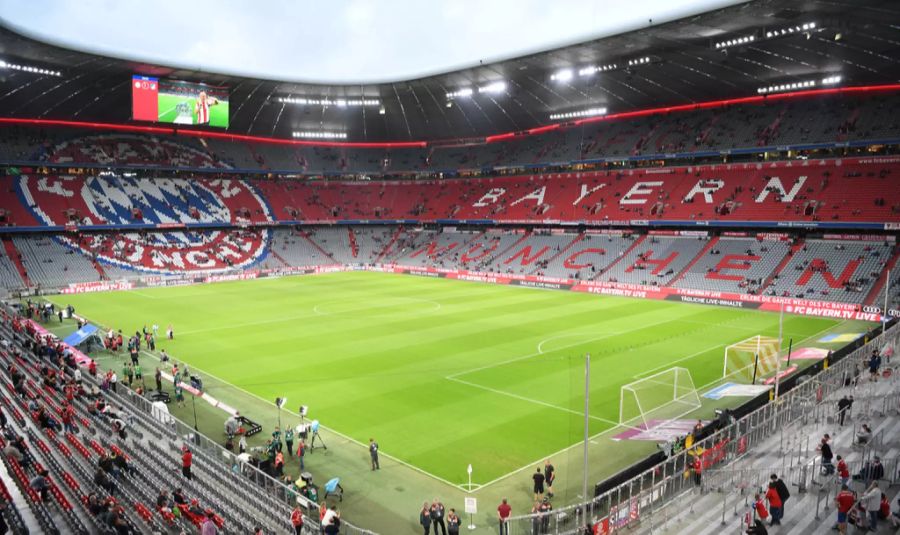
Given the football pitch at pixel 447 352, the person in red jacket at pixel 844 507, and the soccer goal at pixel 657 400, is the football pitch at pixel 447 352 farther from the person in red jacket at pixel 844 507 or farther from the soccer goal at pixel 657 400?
the person in red jacket at pixel 844 507

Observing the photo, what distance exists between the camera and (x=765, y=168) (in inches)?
2162

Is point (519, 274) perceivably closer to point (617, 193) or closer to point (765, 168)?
point (617, 193)

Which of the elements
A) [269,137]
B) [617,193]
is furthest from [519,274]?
[269,137]

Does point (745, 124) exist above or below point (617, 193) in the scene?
above

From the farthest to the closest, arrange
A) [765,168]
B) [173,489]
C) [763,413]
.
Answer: [765,168] < [763,413] < [173,489]

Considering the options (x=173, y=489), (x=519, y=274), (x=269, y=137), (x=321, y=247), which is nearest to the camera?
(x=173, y=489)

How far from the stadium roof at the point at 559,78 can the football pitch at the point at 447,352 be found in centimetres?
1798

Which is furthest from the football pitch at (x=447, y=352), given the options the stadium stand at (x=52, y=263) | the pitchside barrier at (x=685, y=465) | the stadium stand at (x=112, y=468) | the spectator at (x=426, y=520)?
the stadium stand at (x=52, y=263)

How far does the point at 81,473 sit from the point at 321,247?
200 ft

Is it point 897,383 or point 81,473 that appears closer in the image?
point 81,473

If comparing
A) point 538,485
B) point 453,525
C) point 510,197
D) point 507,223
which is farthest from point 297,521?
point 510,197

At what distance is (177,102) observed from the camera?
183 ft

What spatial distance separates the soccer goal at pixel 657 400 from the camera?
2059 centimetres

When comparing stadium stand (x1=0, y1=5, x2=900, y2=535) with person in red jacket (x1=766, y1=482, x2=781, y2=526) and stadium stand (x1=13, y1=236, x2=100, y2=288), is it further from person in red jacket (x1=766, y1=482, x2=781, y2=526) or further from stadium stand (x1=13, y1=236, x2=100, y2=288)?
person in red jacket (x1=766, y1=482, x2=781, y2=526)
